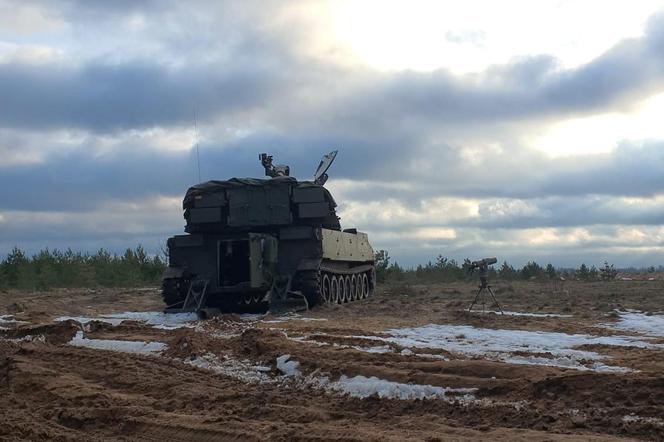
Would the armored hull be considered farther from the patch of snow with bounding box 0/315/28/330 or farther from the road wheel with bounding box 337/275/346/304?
the patch of snow with bounding box 0/315/28/330

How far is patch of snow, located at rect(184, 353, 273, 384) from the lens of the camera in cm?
951

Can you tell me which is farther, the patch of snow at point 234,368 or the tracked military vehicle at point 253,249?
the tracked military vehicle at point 253,249

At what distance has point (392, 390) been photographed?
8.05 meters

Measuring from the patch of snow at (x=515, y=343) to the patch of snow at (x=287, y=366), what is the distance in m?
2.05

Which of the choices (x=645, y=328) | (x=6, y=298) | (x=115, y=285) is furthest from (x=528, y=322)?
(x=115, y=285)

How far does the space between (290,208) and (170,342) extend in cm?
976

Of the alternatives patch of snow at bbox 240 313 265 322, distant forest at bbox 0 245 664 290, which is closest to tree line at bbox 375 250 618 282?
distant forest at bbox 0 245 664 290

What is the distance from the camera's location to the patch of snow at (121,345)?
1209cm

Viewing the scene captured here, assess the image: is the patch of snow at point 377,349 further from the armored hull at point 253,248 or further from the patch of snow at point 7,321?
the armored hull at point 253,248

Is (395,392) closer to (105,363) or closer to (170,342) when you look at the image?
(105,363)

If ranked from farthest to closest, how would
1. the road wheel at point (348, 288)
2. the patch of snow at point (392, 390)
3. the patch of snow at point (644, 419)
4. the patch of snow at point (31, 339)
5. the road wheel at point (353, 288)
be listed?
the road wheel at point (353, 288), the road wheel at point (348, 288), the patch of snow at point (31, 339), the patch of snow at point (392, 390), the patch of snow at point (644, 419)

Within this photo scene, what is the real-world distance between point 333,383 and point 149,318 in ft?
36.2

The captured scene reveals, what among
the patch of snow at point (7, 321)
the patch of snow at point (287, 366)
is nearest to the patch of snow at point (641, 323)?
the patch of snow at point (287, 366)

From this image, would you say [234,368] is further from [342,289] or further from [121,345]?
[342,289]
